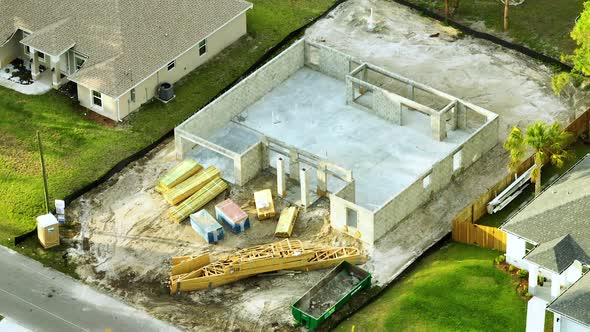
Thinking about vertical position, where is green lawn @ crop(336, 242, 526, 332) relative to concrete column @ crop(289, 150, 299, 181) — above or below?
below

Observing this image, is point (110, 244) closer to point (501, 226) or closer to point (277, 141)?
point (277, 141)

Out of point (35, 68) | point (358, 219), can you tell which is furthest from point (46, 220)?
point (358, 219)

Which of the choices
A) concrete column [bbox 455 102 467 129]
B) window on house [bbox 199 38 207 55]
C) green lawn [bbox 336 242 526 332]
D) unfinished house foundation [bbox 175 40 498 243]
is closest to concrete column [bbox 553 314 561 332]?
green lawn [bbox 336 242 526 332]

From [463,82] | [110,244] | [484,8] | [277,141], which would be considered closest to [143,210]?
[110,244]

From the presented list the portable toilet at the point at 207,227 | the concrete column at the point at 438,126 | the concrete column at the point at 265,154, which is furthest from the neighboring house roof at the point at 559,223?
the portable toilet at the point at 207,227

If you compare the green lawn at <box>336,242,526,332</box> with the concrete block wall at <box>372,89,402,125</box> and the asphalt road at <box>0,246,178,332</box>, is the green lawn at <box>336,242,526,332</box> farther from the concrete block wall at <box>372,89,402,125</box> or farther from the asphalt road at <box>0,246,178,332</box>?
the concrete block wall at <box>372,89,402,125</box>

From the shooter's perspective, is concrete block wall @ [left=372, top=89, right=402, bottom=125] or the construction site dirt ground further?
concrete block wall @ [left=372, top=89, right=402, bottom=125]

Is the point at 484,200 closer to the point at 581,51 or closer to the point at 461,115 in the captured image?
the point at 461,115
